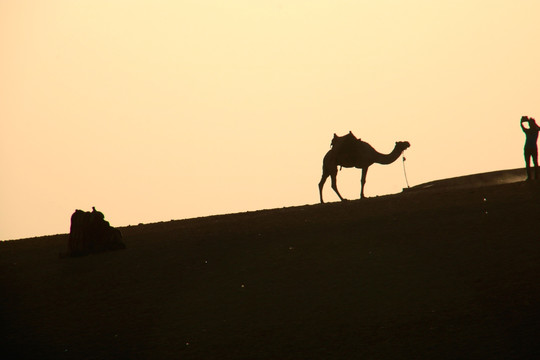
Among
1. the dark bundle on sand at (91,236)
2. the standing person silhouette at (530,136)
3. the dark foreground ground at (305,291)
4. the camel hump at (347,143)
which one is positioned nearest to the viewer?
the dark foreground ground at (305,291)

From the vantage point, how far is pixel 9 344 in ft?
50.2

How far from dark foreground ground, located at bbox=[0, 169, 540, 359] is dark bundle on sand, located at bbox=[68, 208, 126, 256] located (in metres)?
0.48

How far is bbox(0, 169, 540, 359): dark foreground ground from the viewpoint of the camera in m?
13.5

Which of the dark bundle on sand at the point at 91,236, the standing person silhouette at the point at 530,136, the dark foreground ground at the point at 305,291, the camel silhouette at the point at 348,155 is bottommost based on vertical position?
the dark foreground ground at the point at 305,291

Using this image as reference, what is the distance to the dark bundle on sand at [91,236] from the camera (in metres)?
21.4

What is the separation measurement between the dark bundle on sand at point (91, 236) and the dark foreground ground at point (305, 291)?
0.48 m

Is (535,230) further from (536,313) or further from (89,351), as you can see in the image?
(89,351)

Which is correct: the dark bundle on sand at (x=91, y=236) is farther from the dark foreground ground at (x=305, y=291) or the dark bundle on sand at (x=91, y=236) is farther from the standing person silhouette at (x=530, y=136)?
the standing person silhouette at (x=530, y=136)

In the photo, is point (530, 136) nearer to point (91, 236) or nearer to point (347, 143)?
point (347, 143)

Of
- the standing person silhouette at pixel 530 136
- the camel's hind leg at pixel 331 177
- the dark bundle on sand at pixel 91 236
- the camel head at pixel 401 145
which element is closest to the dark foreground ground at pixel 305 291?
the dark bundle on sand at pixel 91 236

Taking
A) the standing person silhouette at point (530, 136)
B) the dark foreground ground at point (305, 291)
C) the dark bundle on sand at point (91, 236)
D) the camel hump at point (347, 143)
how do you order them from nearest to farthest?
1. the dark foreground ground at point (305, 291)
2. the dark bundle on sand at point (91, 236)
3. the standing person silhouette at point (530, 136)
4. the camel hump at point (347, 143)

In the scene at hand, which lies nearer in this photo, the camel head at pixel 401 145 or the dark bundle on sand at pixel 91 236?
the dark bundle on sand at pixel 91 236

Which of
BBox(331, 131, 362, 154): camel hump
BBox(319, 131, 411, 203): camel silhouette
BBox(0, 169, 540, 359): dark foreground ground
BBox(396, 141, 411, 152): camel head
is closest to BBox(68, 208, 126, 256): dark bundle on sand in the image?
BBox(0, 169, 540, 359): dark foreground ground

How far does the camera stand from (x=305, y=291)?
15906 millimetres
